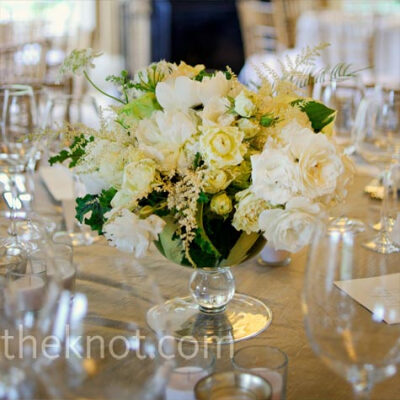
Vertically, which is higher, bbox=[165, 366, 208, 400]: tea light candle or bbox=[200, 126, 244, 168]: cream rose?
bbox=[200, 126, 244, 168]: cream rose

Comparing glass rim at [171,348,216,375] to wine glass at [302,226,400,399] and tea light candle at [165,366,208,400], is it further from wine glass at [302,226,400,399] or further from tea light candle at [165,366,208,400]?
wine glass at [302,226,400,399]

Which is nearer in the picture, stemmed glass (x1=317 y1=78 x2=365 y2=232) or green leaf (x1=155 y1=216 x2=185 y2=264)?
green leaf (x1=155 y1=216 x2=185 y2=264)

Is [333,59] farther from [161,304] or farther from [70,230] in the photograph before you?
[161,304]

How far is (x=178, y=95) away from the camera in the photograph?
79cm

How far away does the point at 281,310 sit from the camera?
36.5 inches

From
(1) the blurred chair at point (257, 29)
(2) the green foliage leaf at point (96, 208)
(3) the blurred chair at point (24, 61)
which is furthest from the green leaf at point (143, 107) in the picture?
(1) the blurred chair at point (257, 29)

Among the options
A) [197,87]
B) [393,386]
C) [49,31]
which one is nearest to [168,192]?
[197,87]

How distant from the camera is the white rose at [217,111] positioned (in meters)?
0.77

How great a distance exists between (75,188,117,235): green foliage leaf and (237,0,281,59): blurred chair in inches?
160

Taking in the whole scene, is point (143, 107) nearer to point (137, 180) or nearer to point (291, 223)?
point (137, 180)

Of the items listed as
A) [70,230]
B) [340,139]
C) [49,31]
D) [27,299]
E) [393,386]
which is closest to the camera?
[27,299]

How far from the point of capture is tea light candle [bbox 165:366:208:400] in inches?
25.2

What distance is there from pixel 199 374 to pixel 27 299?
0.19 m

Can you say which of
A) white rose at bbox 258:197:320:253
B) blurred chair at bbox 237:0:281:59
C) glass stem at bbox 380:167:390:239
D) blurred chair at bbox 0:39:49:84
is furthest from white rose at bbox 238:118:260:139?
blurred chair at bbox 237:0:281:59
